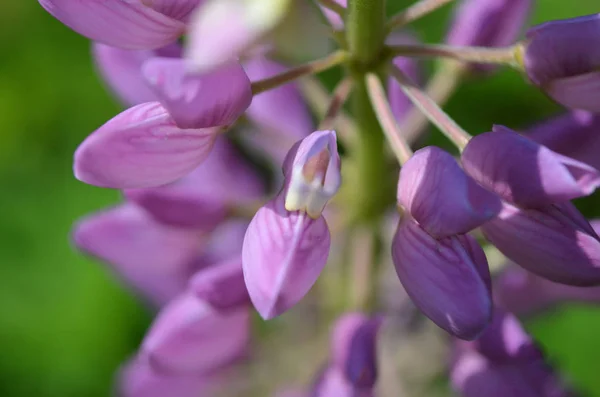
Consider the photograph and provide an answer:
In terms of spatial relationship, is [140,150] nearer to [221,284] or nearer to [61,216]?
[221,284]

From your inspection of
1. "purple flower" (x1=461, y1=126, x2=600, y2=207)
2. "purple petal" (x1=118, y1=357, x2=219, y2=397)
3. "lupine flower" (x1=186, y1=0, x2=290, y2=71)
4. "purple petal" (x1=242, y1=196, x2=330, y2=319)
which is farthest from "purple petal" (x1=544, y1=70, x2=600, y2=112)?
"purple petal" (x1=118, y1=357, x2=219, y2=397)

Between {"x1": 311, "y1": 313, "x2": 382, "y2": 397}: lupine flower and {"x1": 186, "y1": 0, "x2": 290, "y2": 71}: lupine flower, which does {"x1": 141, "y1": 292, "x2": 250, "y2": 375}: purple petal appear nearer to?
{"x1": 311, "y1": 313, "x2": 382, "y2": 397}: lupine flower

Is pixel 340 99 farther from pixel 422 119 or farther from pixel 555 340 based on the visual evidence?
pixel 555 340

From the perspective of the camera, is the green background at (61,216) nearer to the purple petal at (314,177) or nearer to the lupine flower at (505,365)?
the lupine flower at (505,365)

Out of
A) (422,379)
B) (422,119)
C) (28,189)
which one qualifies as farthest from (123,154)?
(28,189)

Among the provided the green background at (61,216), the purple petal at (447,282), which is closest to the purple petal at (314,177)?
the purple petal at (447,282)
